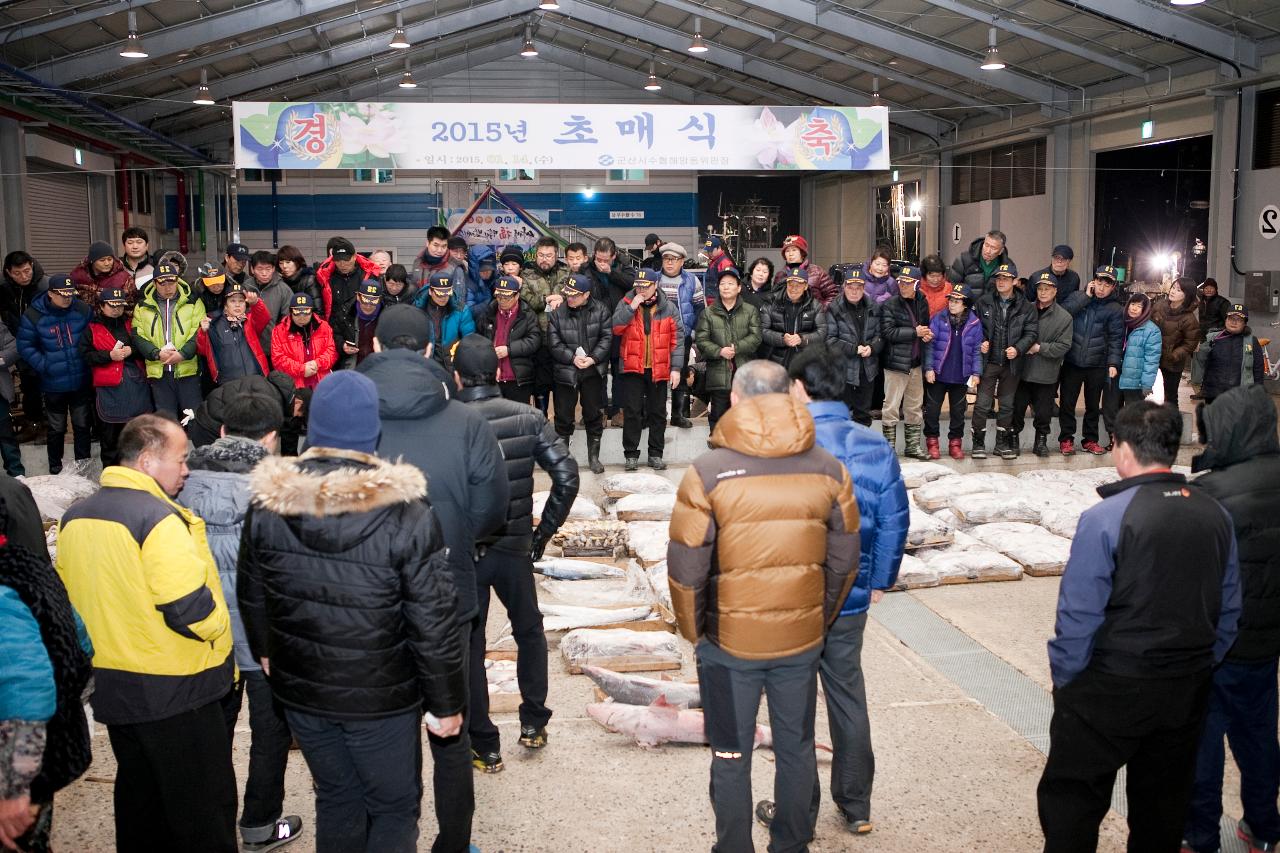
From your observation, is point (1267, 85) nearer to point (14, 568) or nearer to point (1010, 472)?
point (1010, 472)

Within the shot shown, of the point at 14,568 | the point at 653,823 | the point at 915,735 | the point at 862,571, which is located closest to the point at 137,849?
the point at 14,568

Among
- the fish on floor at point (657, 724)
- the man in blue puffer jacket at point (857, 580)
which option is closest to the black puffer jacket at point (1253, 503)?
the man in blue puffer jacket at point (857, 580)

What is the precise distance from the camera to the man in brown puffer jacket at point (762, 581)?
2.99 metres

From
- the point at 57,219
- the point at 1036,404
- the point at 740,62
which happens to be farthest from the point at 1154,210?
the point at 57,219

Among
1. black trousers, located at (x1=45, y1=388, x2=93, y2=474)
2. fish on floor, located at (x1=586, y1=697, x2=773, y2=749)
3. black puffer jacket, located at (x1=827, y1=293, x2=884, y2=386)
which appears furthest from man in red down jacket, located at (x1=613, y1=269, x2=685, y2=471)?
fish on floor, located at (x1=586, y1=697, x2=773, y2=749)

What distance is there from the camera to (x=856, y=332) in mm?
9625

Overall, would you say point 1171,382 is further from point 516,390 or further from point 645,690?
point 645,690

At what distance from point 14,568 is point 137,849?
1112 mm

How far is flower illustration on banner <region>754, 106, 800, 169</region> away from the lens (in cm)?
1100

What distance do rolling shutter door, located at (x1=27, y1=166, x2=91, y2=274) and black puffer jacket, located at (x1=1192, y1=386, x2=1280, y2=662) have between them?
→ 57.4 ft

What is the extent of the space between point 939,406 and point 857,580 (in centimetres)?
719

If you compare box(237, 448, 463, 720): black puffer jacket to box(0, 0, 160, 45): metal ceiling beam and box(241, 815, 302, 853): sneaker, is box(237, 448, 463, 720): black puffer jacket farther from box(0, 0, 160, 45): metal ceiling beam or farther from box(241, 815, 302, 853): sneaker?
box(0, 0, 160, 45): metal ceiling beam

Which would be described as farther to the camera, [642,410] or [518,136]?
[518,136]

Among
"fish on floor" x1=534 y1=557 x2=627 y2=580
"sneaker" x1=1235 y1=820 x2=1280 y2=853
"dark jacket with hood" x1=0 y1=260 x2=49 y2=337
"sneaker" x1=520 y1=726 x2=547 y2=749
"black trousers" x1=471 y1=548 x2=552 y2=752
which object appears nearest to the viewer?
"sneaker" x1=1235 y1=820 x2=1280 y2=853
